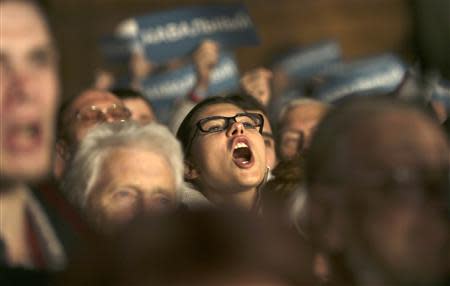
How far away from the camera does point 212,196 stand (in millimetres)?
4059

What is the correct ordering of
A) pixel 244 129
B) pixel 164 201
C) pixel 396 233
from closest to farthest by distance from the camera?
pixel 396 233
pixel 164 201
pixel 244 129

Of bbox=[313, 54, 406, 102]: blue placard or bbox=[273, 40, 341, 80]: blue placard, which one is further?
bbox=[273, 40, 341, 80]: blue placard

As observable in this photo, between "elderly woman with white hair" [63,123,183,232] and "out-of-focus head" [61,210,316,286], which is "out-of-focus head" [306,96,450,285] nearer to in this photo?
"out-of-focus head" [61,210,316,286]

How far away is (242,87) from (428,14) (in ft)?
27.1

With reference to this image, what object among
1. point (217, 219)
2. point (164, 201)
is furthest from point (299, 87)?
point (217, 219)

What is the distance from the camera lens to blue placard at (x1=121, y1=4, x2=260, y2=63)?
251 inches

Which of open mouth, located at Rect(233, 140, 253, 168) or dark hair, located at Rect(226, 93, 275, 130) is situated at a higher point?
dark hair, located at Rect(226, 93, 275, 130)

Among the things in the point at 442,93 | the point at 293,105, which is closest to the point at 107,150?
the point at 293,105

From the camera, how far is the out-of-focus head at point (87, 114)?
417 centimetres

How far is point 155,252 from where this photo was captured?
174 centimetres

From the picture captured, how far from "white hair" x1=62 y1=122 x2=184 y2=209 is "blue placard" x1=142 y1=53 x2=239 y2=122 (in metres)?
3.20

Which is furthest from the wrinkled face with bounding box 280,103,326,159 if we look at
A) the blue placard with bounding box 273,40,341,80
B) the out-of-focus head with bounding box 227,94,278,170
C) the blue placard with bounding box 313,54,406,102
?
the blue placard with bounding box 273,40,341,80

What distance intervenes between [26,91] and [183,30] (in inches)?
163

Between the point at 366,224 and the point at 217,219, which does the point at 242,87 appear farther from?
the point at 217,219
